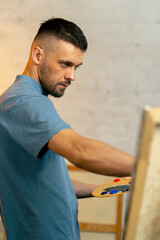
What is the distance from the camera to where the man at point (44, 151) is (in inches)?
28.1

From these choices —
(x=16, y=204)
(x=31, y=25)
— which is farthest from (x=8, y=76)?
(x=16, y=204)

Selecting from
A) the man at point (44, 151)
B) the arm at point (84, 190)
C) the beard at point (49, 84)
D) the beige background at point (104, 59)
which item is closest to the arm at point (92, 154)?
the man at point (44, 151)

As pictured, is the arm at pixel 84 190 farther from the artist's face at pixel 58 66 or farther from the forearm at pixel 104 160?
the forearm at pixel 104 160

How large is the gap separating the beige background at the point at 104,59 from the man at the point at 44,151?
3.06 feet

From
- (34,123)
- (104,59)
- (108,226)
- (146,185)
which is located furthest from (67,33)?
(108,226)

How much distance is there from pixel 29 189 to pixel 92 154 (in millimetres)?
332

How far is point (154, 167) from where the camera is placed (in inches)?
16.6

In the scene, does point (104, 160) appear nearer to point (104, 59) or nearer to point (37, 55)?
point (37, 55)

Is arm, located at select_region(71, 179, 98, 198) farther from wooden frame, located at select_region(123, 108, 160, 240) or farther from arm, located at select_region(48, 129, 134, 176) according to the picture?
wooden frame, located at select_region(123, 108, 160, 240)

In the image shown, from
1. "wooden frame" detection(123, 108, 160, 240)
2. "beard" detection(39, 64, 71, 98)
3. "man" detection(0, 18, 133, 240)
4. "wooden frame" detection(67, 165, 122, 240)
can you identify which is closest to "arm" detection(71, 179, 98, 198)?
"man" detection(0, 18, 133, 240)

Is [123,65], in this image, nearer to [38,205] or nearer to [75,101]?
[75,101]

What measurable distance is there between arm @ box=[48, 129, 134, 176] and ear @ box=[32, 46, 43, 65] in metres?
0.48

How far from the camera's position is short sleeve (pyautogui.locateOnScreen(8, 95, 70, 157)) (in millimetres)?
756

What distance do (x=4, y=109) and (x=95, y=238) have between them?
1560 mm
